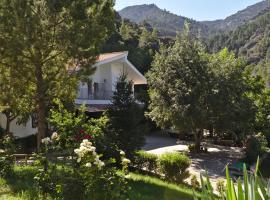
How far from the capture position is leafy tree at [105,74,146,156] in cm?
1359

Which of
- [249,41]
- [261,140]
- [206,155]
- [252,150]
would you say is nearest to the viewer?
[252,150]

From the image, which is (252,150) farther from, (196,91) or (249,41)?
(249,41)

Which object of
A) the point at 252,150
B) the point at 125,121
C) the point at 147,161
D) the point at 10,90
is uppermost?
the point at 10,90

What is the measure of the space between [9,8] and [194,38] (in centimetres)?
1673

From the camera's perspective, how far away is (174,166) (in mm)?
14461

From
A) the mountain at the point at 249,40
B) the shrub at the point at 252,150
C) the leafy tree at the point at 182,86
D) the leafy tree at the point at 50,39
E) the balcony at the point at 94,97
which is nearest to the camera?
the leafy tree at the point at 50,39

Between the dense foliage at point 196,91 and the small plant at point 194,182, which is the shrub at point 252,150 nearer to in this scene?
the dense foliage at point 196,91

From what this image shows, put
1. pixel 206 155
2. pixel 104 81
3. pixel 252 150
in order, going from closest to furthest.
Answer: pixel 252 150 → pixel 206 155 → pixel 104 81


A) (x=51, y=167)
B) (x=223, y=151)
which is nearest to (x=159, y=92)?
(x=223, y=151)

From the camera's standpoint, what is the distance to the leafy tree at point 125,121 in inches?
535

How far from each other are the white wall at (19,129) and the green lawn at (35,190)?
39.7 feet

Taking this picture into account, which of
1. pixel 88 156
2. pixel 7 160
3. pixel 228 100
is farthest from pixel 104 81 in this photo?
pixel 88 156

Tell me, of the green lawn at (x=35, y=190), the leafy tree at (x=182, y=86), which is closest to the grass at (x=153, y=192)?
the green lawn at (x=35, y=190)

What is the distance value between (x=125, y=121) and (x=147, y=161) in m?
2.71
